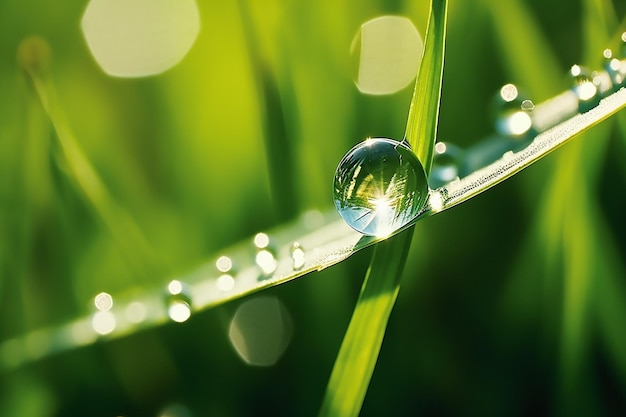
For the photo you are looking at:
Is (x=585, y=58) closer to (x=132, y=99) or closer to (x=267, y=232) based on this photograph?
(x=267, y=232)

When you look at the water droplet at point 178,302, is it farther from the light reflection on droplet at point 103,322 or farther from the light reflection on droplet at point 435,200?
the light reflection on droplet at point 435,200

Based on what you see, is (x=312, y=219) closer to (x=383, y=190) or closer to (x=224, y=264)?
(x=224, y=264)

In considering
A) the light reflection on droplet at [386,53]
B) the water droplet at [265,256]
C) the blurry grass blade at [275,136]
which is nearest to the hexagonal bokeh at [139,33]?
the blurry grass blade at [275,136]

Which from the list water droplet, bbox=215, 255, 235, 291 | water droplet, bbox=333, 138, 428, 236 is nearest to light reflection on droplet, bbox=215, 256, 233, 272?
water droplet, bbox=215, 255, 235, 291

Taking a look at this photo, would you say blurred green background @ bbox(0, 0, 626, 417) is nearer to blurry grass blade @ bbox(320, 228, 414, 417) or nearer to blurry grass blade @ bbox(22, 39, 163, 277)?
blurry grass blade @ bbox(22, 39, 163, 277)

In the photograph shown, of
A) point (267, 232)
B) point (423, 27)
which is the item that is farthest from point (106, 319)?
point (423, 27)

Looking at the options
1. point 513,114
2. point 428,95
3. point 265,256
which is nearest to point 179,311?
point 265,256
